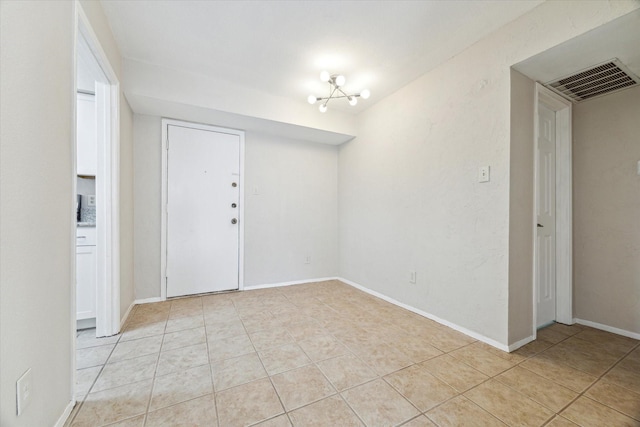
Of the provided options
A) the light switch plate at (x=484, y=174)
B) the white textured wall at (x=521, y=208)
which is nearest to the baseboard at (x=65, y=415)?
the white textured wall at (x=521, y=208)

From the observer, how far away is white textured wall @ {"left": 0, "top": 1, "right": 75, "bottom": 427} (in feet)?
2.78

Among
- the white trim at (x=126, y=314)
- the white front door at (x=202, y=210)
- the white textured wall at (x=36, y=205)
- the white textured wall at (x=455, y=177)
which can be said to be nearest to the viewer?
the white textured wall at (x=36, y=205)

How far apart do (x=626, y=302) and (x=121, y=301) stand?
4573 millimetres

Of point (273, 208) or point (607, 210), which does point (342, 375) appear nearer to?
point (273, 208)

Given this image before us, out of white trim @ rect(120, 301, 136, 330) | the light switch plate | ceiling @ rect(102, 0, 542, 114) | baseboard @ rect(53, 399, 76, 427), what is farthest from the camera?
white trim @ rect(120, 301, 136, 330)

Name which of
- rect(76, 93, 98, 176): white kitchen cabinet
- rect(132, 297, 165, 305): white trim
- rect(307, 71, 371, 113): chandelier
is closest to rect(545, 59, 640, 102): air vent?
rect(307, 71, 371, 113): chandelier

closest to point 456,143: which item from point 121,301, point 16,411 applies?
point 16,411

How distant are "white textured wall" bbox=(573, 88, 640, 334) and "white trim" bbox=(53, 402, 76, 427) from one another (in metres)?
4.03

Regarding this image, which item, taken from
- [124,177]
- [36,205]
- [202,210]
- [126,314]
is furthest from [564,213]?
[126,314]

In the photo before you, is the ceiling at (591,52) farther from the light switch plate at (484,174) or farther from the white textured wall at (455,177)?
the light switch plate at (484,174)

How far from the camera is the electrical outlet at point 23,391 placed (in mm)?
885

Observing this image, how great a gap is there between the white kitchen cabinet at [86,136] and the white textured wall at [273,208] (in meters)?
0.45

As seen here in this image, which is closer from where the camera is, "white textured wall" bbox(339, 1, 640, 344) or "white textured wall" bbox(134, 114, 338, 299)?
"white textured wall" bbox(339, 1, 640, 344)

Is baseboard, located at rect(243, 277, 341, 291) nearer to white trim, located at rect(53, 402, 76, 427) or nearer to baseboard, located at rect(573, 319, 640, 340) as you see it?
white trim, located at rect(53, 402, 76, 427)
